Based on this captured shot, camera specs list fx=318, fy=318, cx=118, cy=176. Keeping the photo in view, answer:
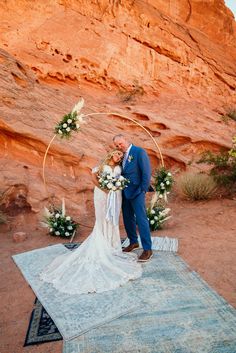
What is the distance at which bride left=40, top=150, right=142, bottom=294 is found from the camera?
442cm

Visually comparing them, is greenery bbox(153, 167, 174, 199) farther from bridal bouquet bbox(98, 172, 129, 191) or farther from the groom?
bridal bouquet bbox(98, 172, 129, 191)

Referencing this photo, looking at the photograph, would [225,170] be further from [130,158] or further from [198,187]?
[130,158]

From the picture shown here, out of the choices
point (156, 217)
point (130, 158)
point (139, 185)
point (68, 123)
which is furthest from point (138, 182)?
point (68, 123)

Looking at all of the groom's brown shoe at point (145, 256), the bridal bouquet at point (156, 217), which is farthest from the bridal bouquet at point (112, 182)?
the bridal bouquet at point (156, 217)

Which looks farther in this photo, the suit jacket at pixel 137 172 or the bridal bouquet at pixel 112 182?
the suit jacket at pixel 137 172

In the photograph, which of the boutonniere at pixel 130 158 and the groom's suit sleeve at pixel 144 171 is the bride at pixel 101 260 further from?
the groom's suit sleeve at pixel 144 171

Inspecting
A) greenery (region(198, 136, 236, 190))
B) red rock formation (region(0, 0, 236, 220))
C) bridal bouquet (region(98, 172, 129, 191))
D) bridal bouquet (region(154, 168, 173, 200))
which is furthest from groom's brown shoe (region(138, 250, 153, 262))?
greenery (region(198, 136, 236, 190))

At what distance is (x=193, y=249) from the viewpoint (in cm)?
567

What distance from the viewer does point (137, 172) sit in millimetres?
5445

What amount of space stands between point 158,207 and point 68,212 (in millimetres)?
2335

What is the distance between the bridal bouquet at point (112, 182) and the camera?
17.1ft

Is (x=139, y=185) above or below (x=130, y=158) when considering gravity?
below

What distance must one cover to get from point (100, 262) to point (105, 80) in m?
11.7

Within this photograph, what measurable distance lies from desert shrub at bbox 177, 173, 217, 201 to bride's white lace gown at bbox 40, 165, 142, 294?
13.2 feet
